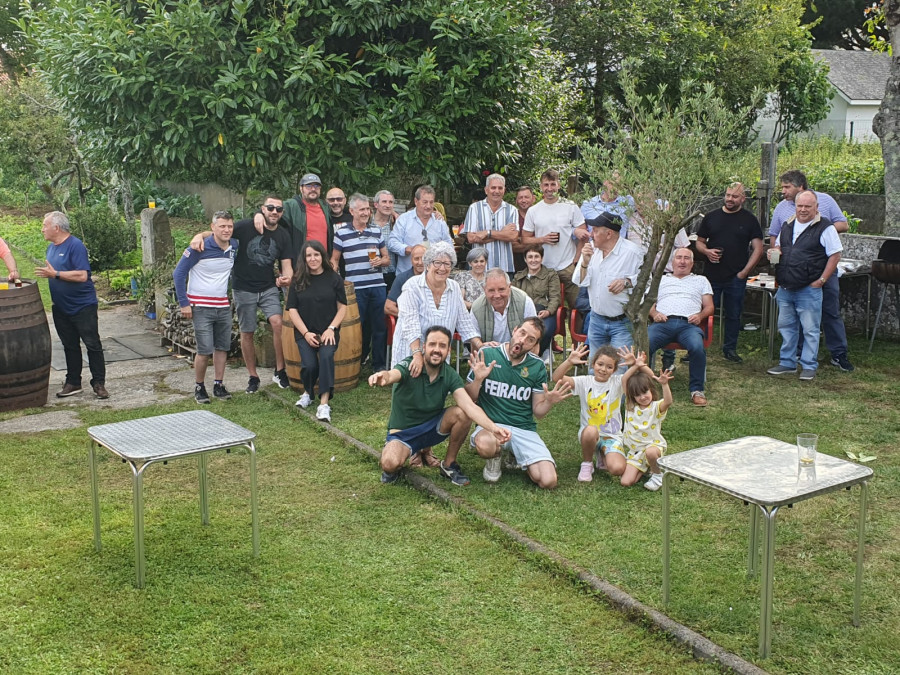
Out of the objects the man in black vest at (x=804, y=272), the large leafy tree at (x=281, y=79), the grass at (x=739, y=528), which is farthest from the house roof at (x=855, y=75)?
the grass at (x=739, y=528)

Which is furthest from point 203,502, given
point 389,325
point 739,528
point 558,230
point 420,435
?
point 558,230

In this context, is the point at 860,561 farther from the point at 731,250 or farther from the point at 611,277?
the point at 731,250

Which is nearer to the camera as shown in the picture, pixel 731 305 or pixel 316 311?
pixel 316 311

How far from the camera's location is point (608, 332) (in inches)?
313

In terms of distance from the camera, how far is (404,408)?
21.2ft

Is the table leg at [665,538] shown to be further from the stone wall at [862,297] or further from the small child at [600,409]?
the stone wall at [862,297]

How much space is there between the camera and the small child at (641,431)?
629 cm

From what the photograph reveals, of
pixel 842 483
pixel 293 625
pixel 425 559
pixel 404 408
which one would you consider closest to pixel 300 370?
pixel 404 408

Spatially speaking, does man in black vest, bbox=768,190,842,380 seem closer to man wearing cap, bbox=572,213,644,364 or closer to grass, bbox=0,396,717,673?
man wearing cap, bbox=572,213,644,364

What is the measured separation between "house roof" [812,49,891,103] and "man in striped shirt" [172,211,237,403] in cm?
3930

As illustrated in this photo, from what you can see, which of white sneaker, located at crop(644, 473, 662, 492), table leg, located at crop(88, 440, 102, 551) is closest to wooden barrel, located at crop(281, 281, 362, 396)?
table leg, located at crop(88, 440, 102, 551)

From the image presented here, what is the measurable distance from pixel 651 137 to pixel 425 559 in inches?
149

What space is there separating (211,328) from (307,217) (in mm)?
1496

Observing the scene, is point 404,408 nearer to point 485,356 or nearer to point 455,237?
point 485,356
